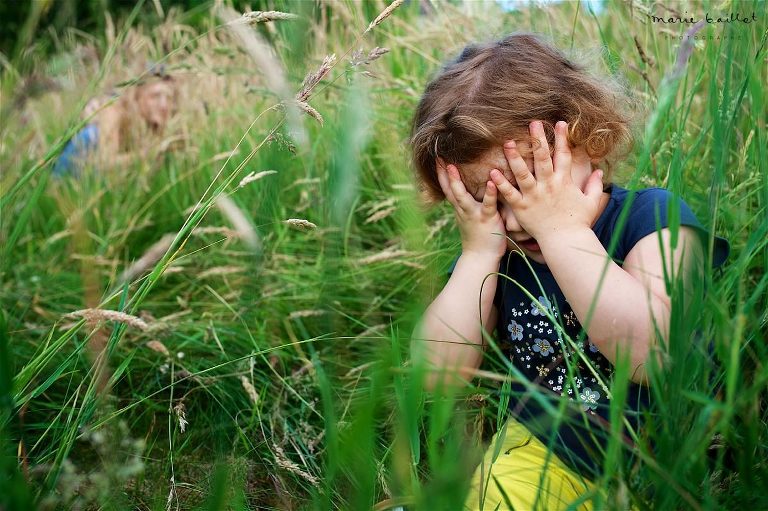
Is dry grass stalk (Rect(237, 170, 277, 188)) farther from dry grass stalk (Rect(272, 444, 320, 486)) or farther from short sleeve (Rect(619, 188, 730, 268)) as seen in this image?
short sleeve (Rect(619, 188, 730, 268))

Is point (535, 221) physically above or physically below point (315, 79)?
below

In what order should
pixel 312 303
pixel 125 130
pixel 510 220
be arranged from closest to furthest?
pixel 510 220 < pixel 312 303 < pixel 125 130

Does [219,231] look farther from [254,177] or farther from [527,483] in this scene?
[527,483]

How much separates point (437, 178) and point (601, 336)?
46 cm

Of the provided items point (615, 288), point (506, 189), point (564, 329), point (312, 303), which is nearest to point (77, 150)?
point (312, 303)

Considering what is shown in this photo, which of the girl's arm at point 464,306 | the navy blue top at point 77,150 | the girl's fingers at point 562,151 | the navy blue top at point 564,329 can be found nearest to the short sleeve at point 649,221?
the navy blue top at point 564,329

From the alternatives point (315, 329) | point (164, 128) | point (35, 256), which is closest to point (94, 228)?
point (35, 256)

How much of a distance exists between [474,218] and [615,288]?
0.30 meters

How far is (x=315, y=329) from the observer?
162 centimetres

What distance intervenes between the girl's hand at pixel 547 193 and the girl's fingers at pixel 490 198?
0.05 feet

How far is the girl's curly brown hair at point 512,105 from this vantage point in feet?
3.85

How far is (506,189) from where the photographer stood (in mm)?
1148

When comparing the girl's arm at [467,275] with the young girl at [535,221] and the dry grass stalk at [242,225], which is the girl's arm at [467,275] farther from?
the dry grass stalk at [242,225]

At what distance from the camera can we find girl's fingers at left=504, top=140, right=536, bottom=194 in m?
1.13
